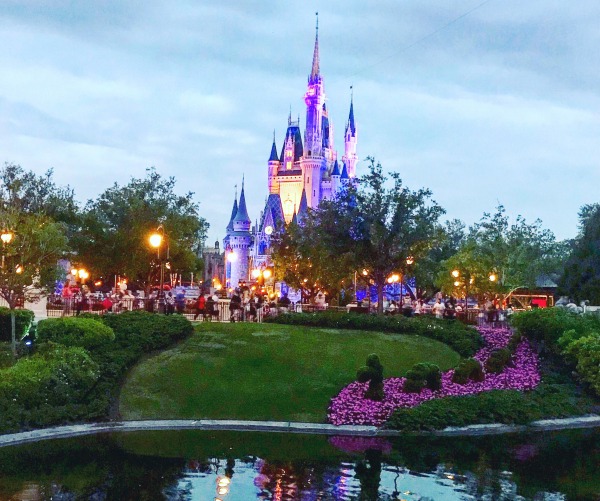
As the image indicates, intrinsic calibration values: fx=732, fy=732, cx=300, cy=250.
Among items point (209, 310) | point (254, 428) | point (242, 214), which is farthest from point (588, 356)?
point (242, 214)

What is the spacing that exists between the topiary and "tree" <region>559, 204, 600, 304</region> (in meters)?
33.8

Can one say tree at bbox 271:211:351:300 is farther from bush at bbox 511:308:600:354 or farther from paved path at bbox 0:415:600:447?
paved path at bbox 0:415:600:447

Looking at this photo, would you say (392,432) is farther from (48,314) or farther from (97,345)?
(48,314)

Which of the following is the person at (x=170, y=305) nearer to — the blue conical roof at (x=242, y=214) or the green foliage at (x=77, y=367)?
the green foliage at (x=77, y=367)

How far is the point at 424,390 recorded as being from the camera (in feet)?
76.5

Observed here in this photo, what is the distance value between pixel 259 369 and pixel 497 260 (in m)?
32.1

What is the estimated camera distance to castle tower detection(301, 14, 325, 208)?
132625 millimetres

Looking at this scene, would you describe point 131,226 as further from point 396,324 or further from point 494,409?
point 494,409

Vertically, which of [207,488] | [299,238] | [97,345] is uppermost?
[299,238]

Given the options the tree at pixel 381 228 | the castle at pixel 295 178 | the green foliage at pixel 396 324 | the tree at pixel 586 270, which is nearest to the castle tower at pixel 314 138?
the castle at pixel 295 178

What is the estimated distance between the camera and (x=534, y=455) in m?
Result: 18.2

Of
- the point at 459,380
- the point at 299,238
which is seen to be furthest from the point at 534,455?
the point at 299,238

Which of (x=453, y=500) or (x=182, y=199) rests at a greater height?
(x=182, y=199)

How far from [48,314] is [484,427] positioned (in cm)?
2186
